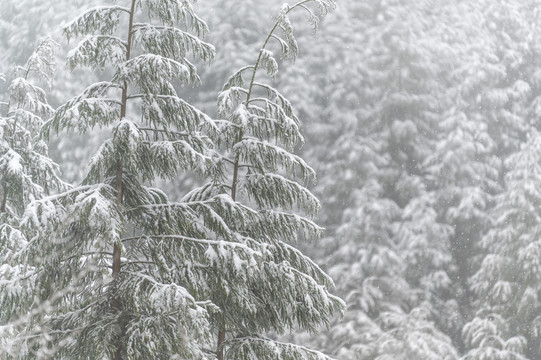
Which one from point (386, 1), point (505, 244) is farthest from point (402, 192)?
point (386, 1)

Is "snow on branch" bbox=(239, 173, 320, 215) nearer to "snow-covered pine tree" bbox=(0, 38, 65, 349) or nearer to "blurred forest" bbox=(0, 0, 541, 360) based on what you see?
"snow-covered pine tree" bbox=(0, 38, 65, 349)

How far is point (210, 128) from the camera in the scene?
4.07m

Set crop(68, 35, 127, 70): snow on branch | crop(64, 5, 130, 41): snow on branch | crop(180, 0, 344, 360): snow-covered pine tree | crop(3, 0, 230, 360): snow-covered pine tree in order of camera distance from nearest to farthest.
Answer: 1. crop(3, 0, 230, 360): snow-covered pine tree
2. crop(68, 35, 127, 70): snow on branch
3. crop(64, 5, 130, 41): snow on branch
4. crop(180, 0, 344, 360): snow-covered pine tree

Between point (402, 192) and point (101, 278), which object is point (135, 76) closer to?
point (101, 278)

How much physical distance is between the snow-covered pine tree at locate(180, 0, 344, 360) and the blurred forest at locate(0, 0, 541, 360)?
742cm

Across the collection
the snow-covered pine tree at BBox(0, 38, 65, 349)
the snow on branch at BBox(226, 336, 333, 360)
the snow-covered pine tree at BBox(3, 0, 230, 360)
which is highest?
the snow-covered pine tree at BBox(0, 38, 65, 349)

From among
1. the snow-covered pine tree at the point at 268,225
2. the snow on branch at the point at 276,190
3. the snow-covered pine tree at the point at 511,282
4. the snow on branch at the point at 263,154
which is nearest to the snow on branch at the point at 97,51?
the snow-covered pine tree at the point at 268,225

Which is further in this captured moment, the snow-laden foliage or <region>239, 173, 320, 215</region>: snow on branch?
<region>239, 173, 320, 215</region>: snow on branch

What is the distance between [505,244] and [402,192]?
7.93 ft

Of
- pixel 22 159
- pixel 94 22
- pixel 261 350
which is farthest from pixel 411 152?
pixel 94 22

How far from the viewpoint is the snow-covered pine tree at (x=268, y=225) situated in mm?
3957

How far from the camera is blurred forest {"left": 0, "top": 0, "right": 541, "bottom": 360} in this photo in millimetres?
11992

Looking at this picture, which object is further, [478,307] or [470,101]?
[470,101]

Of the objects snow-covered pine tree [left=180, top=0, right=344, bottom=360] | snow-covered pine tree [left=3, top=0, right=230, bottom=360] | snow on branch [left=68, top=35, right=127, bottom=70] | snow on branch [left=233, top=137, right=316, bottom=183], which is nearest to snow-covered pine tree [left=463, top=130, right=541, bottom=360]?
snow-covered pine tree [left=180, top=0, right=344, bottom=360]
